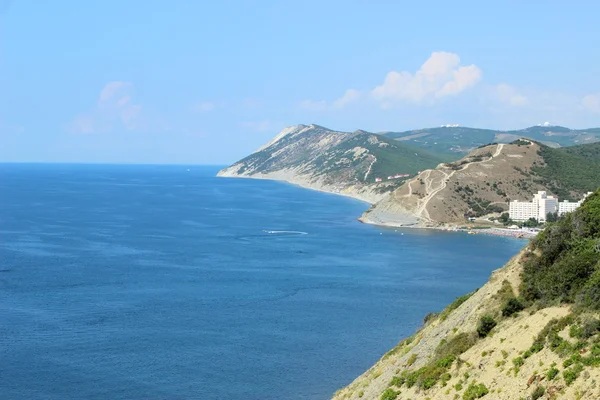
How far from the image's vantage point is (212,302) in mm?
72062

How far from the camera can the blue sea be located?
48781mm

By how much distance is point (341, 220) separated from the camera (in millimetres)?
158625

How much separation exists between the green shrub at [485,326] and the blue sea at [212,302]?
17.7 metres

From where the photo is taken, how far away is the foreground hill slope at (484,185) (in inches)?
6344

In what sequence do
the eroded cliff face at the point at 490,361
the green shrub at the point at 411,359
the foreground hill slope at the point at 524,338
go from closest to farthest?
1. the eroded cliff face at the point at 490,361
2. the foreground hill slope at the point at 524,338
3. the green shrub at the point at 411,359

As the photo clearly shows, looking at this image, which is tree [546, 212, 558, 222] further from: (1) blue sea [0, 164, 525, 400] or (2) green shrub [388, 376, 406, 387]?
(2) green shrub [388, 376, 406, 387]

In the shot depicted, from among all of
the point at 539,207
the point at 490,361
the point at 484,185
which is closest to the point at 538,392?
the point at 490,361

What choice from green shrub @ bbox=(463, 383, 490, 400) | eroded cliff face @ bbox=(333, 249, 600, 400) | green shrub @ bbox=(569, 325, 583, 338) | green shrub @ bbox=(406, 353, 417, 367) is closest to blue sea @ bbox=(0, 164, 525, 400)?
green shrub @ bbox=(406, 353, 417, 367)

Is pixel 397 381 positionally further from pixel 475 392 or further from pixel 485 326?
pixel 475 392

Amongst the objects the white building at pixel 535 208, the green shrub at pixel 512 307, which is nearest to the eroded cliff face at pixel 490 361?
the green shrub at pixel 512 307

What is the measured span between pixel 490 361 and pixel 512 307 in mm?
4402

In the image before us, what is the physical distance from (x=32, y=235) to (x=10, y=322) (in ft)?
201

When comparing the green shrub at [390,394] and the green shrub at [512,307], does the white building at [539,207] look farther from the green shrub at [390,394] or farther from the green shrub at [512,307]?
the green shrub at [390,394]

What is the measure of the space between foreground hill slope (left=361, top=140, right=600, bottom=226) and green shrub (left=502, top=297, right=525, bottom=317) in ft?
404
